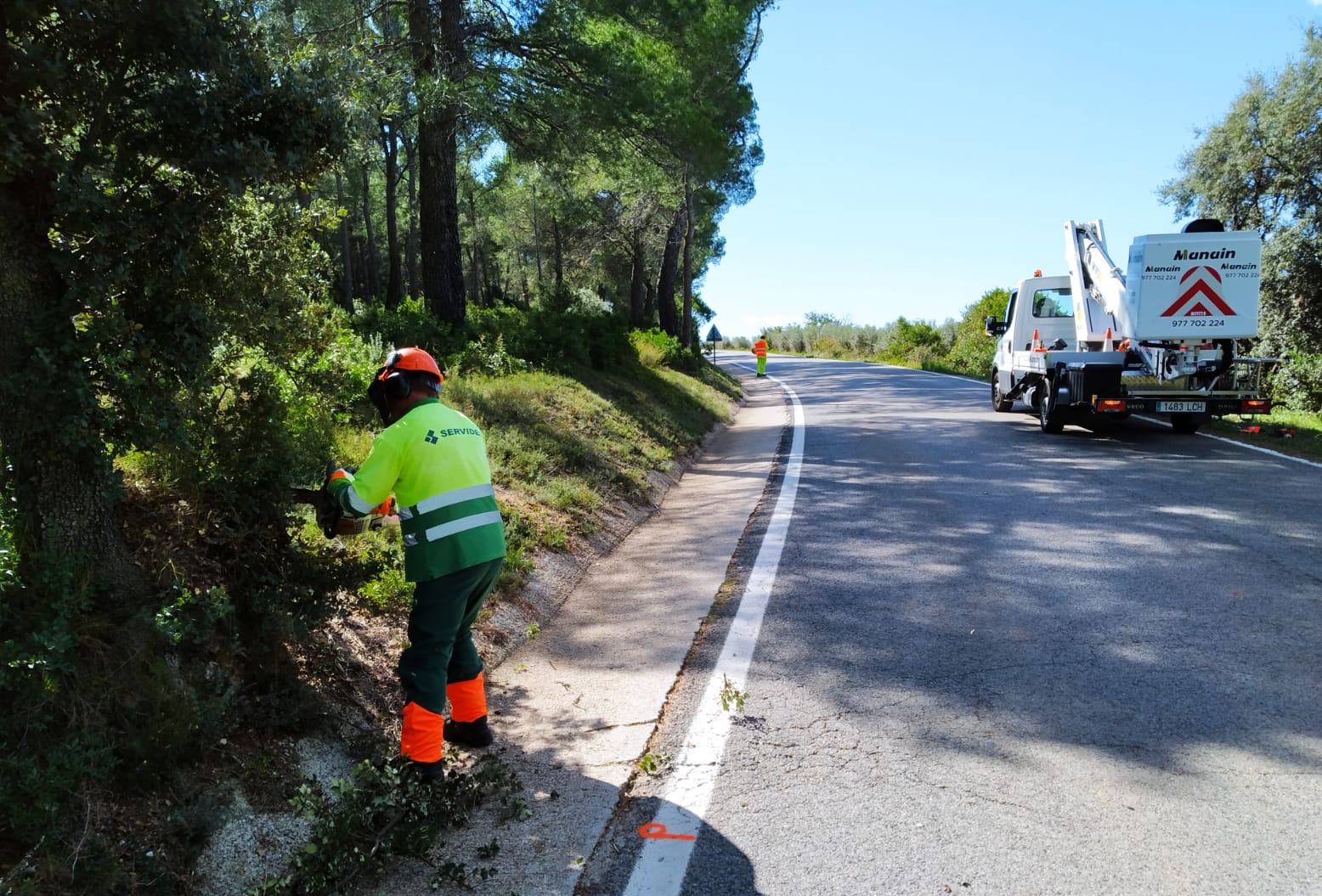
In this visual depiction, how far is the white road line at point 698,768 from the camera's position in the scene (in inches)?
129

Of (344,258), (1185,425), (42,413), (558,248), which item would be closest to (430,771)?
(42,413)

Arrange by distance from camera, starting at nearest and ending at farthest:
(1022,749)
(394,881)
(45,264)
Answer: (394,881), (45,264), (1022,749)

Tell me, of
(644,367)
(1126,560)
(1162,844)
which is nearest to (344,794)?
(1162,844)

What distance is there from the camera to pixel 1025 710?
14.4 ft

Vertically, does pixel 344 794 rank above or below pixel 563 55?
below

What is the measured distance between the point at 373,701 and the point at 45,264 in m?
2.33

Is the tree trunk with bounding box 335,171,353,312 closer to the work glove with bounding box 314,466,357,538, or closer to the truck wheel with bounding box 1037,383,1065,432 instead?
the truck wheel with bounding box 1037,383,1065,432

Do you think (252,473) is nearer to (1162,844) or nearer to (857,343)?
(1162,844)

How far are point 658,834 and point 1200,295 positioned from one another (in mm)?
12054

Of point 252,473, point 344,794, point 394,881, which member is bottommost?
point 394,881

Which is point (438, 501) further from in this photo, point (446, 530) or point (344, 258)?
point (344, 258)

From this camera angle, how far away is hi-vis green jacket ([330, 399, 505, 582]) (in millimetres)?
3939

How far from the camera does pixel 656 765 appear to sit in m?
4.08

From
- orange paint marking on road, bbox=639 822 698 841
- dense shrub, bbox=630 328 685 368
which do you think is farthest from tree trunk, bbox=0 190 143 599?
dense shrub, bbox=630 328 685 368
